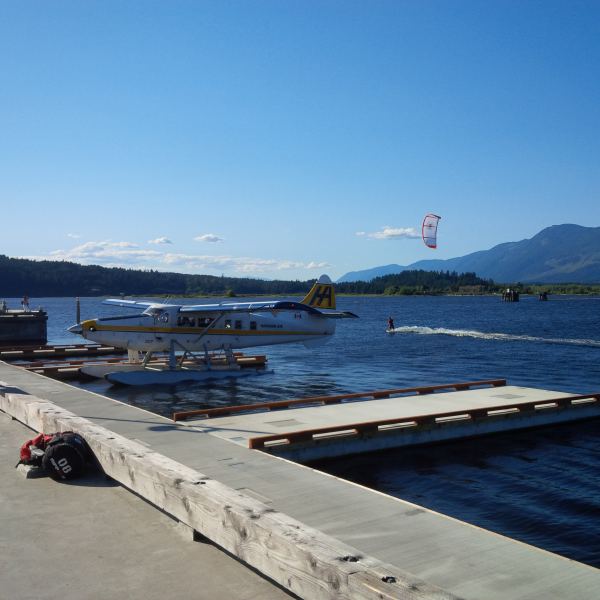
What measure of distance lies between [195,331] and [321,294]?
19.6ft

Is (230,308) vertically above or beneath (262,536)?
above

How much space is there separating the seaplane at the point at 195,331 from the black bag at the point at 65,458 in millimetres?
13927

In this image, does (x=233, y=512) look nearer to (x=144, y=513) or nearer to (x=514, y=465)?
(x=144, y=513)

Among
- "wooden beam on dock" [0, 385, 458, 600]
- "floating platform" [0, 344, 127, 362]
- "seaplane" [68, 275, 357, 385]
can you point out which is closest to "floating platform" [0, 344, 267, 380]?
"floating platform" [0, 344, 127, 362]

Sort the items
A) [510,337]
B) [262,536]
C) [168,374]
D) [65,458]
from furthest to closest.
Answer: [510,337], [168,374], [65,458], [262,536]

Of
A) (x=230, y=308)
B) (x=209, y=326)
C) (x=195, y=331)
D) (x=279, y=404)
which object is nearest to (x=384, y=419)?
(x=279, y=404)

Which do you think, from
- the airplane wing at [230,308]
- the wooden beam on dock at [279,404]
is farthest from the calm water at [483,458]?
the wooden beam on dock at [279,404]

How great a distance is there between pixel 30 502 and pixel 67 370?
1662 centimetres

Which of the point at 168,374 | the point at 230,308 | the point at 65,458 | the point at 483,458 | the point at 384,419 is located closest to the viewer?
the point at 65,458

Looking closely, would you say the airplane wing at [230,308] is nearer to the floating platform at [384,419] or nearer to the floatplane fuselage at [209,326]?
the floatplane fuselage at [209,326]

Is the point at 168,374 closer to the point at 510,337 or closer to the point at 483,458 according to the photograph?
the point at 483,458

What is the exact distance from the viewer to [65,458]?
813cm

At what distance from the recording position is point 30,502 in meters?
7.31

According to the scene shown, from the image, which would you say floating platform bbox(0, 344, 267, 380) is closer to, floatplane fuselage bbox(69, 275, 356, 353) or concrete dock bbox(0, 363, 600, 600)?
floatplane fuselage bbox(69, 275, 356, 353)
